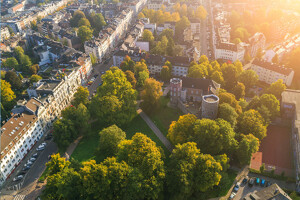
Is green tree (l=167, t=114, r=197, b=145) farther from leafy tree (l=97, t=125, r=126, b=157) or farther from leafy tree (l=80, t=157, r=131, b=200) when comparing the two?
leafy tree (l=80, t=157, r=131, b=200)

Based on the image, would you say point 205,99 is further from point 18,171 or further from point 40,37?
point 40,37

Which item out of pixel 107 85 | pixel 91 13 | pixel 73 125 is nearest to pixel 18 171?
pixel 73 125

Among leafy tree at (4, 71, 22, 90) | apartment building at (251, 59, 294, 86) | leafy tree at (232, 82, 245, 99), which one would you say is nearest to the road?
leafy tree at (4, 71, 22, 90)

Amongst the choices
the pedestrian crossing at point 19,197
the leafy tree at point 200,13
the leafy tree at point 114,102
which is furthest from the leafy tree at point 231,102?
the leafy tree at point 200,13

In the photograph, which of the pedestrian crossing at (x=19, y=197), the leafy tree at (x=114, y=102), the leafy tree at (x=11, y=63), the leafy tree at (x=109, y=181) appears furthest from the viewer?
the leafy tree at (x=11, y=63)

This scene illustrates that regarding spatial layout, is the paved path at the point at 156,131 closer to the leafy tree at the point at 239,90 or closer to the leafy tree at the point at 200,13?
the leafy tree at the point at 239,90

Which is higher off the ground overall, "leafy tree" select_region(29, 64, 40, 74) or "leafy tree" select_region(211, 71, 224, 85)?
"leafy tree" select_region(211, 71, 224, 85)
